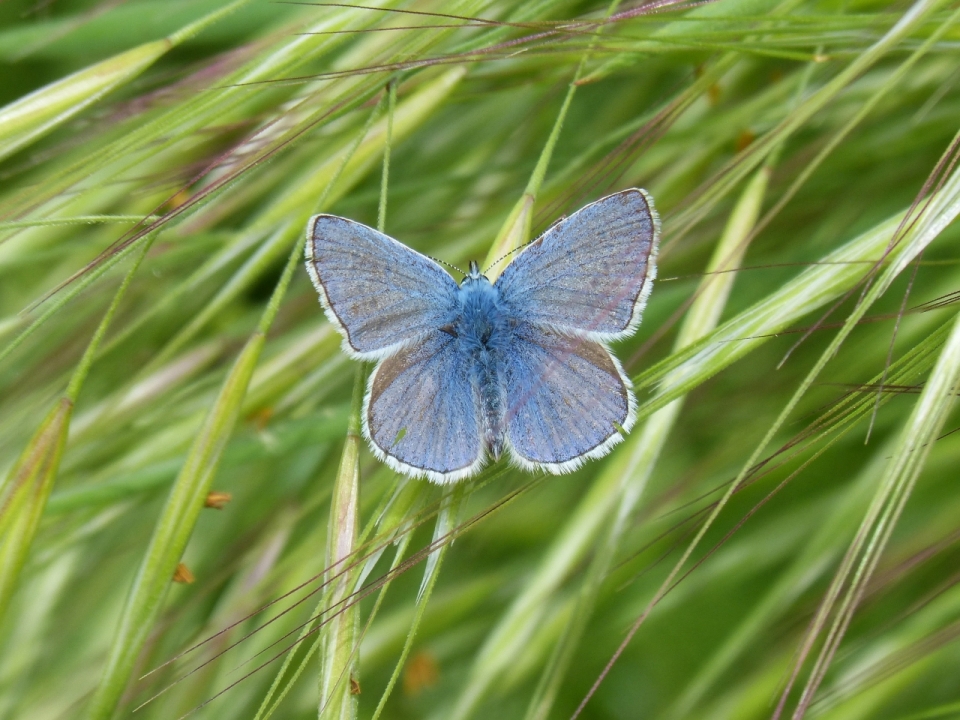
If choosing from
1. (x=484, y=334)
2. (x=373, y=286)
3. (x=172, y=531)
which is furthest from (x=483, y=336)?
(x=172, y=531)

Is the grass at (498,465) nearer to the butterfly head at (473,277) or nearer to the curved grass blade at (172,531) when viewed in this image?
the curved grass blade at (172,531)

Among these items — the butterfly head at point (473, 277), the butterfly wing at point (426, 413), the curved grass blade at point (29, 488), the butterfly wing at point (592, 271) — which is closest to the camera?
the curved grass blade at point (29, 488)

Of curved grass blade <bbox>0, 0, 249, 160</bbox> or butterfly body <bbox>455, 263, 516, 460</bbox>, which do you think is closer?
curved grass blade <bbox>0, 0, 249, 160</bbox>

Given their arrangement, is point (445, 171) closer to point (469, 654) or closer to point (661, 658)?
point (469, 654)

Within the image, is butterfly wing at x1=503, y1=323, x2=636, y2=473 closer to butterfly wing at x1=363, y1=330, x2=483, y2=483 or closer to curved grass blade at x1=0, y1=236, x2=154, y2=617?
butterfly wing at x1=363, y1=330, x2=483, y2=483

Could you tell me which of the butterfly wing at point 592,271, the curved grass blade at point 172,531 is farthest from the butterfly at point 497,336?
the curved grass blade at point 172,531

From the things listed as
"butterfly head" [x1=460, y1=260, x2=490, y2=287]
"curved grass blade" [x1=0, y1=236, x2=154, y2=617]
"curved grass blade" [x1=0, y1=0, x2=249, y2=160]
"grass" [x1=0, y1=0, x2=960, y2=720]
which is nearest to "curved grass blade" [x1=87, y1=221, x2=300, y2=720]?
"grass" [x1=0, y1=0, x2=960, y2=720]

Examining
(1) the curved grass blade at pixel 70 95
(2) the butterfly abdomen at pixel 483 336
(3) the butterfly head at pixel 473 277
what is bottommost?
(2) the butterfly abdomen at pixel 483 336

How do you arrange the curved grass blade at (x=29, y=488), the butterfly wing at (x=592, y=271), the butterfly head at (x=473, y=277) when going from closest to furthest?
the curved grass blade at (x=29, y=488) < the butterfly wing at (x=592, y=271) < the butterfly head at (x=473, y=277)
